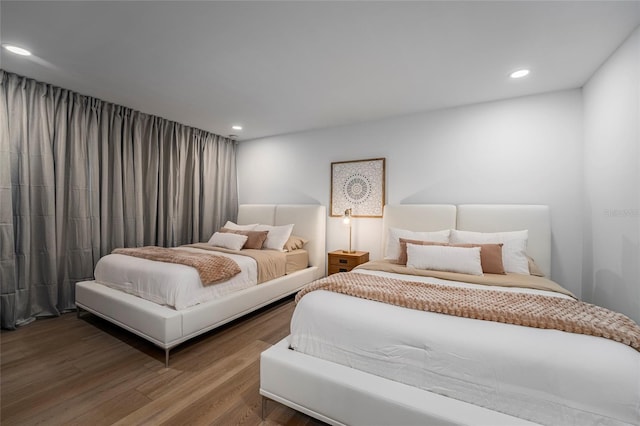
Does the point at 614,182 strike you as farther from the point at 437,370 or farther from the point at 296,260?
the point at 296,260

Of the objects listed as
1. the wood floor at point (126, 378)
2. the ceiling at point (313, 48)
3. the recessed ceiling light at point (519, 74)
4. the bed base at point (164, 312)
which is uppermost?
the ceiling at point (313, 48)

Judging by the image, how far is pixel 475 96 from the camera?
305cm

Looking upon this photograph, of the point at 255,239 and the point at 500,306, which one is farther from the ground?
the point at 255,239

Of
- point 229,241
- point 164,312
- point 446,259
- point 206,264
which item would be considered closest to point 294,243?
point 229,241

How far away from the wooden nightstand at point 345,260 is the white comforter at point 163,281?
3.77 ft

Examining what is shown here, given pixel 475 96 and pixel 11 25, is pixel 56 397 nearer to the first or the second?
pixel 11 25

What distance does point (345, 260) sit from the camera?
3.62 m

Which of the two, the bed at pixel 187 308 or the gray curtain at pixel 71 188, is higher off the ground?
the gray curtain at pixel 71 188

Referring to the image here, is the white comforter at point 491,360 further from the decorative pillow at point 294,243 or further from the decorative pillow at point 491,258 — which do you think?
the decorative pillow at point 294,243

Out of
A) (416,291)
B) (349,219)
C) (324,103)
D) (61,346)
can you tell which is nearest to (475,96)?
(324,103)

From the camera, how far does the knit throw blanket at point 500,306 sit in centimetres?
127

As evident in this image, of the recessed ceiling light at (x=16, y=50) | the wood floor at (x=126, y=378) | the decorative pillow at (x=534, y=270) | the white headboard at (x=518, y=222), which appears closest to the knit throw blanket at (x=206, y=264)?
the wood floor at (x=126, y=378)

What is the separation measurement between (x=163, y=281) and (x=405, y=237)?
2455 millimetres

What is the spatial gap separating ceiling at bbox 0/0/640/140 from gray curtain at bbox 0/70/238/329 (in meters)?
0.34
